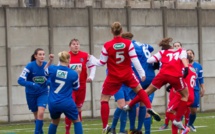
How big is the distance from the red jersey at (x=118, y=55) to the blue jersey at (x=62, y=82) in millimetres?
1494

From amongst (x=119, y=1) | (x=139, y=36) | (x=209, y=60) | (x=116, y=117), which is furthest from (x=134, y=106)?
(x=119, y=1)

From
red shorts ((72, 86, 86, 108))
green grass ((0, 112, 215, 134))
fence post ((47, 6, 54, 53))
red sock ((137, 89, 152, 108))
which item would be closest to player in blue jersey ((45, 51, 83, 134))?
red sock ((137, 89, 152, 108))

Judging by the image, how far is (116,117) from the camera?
59.6ft

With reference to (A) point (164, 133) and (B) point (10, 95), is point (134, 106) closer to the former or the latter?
(A) point (164, 133)

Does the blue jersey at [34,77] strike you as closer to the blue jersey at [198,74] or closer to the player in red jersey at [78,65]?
the player in red jersey at [78,65]

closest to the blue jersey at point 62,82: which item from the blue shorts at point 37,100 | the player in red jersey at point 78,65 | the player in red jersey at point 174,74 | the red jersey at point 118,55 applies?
the red jersey at point 118,55

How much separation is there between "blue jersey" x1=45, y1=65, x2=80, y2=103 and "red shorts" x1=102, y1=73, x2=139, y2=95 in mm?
1549

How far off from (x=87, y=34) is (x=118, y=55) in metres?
11.4

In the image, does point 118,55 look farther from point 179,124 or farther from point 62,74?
point 179,124

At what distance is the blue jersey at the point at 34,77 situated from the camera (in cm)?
1889

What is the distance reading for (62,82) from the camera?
623 inches

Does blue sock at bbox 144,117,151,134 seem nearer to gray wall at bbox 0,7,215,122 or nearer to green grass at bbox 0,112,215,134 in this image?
green grass at bbox 0,112,215,134

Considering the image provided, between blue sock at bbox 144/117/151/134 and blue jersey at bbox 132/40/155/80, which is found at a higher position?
blue jersey at bbox 132/40/155/80

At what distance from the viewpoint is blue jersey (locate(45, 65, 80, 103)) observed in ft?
51.9
